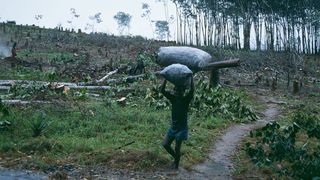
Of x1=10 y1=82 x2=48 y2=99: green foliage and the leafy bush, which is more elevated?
x1=10 y1=82 x2=48 y2=99: green foliage

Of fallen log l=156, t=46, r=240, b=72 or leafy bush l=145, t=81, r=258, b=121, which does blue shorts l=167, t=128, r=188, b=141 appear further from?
fallen log l=156, t=46, r=240, b=72

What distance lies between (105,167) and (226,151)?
122 inches

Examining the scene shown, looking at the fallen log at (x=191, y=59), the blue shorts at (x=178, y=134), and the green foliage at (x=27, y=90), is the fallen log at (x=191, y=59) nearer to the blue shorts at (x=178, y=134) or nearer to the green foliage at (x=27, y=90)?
the green foliage at (x=27, y=90)

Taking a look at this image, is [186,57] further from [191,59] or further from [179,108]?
[179,108]

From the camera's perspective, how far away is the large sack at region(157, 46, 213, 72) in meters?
15.5

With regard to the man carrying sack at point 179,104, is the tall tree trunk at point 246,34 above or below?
above

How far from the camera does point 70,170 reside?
8.30 meters

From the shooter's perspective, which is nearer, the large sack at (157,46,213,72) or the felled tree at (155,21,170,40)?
the large sack at (157,46,213,72)

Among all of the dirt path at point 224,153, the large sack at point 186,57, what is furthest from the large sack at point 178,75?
the large sack at point 186,57

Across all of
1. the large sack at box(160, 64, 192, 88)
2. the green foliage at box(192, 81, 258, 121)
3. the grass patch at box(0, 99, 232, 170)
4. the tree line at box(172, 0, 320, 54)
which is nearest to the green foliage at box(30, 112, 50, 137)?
the grass patch at box(0, 99, 232, 170)

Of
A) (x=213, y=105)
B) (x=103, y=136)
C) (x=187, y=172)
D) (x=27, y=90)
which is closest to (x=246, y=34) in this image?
(x=213, y=105)

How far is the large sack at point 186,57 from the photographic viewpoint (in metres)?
15.5

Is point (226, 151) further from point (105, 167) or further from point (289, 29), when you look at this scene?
point (289, 29)

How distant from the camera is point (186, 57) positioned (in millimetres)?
15617
